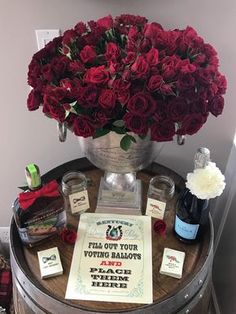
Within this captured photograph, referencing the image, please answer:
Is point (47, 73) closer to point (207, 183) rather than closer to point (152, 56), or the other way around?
point (152, 56)

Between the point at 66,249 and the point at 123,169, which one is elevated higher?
the point at 123,169

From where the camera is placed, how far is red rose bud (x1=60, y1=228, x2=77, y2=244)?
1.00 metres

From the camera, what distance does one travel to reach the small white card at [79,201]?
106 centimetres

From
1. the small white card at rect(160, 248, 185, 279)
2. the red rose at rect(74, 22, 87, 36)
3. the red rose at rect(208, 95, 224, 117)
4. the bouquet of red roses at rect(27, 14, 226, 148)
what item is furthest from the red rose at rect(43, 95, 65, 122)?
the small white card at rect(160, 248, 185, 279)

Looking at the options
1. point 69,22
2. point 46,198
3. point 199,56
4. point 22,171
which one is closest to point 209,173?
point 199,56

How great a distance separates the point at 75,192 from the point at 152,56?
473 mm

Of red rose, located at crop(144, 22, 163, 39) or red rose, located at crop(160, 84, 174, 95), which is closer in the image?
red rose, located at crop(160, 84, 174, 95)

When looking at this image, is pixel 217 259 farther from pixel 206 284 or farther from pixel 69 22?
pixel 69 22

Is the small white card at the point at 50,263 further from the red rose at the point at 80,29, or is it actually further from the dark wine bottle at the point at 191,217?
the red rose at the point at 80,29

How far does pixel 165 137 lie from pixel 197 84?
14 centimetres

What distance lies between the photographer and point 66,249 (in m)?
0.99

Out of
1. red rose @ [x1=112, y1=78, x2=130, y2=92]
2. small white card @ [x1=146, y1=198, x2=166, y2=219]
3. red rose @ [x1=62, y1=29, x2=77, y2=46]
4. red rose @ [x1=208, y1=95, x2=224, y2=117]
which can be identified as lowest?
small white card @ [x1=146, y1=198, x2=166, y2=219]

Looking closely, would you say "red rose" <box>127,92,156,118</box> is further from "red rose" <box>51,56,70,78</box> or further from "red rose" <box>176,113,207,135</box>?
"red rose" <box>51,56,70,78</box>

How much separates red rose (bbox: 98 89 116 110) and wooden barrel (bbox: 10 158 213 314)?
0.43 metres
